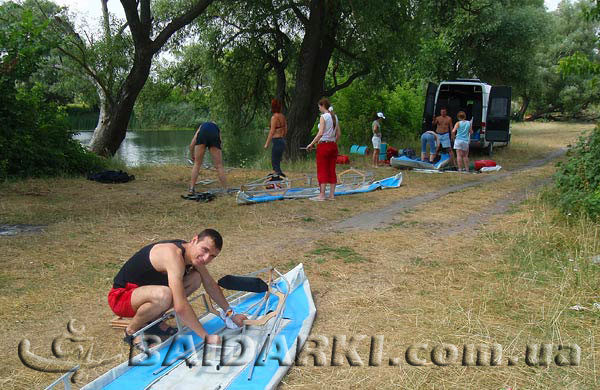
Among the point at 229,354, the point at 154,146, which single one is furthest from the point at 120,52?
the point at 154,146

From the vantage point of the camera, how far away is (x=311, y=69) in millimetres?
15758

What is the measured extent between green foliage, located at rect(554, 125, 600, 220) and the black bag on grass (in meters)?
8.43

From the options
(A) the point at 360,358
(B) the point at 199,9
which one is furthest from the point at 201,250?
(B) the point at 199,9

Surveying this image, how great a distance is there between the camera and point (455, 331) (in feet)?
14.0

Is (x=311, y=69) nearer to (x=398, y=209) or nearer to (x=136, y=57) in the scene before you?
(x=136, y=57)

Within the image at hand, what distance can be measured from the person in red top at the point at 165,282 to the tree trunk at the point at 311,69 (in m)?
12.2

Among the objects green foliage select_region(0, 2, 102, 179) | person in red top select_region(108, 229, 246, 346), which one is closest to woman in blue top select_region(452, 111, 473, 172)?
green foliage select_region(0, 2, 102, 179)

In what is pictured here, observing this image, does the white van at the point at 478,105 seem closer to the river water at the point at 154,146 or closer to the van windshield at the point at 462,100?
the van windshield at the point at 462,100

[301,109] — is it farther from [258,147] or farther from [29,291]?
[29,291]

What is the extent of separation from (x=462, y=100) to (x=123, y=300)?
51.3 ft

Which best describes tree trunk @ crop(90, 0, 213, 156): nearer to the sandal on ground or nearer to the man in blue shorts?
the man in blue shorts

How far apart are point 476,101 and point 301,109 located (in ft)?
18.6

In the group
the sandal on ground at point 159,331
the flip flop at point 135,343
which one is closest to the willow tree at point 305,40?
the sandal on ground at point 159,331

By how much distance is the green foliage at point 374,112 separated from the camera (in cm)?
2150
